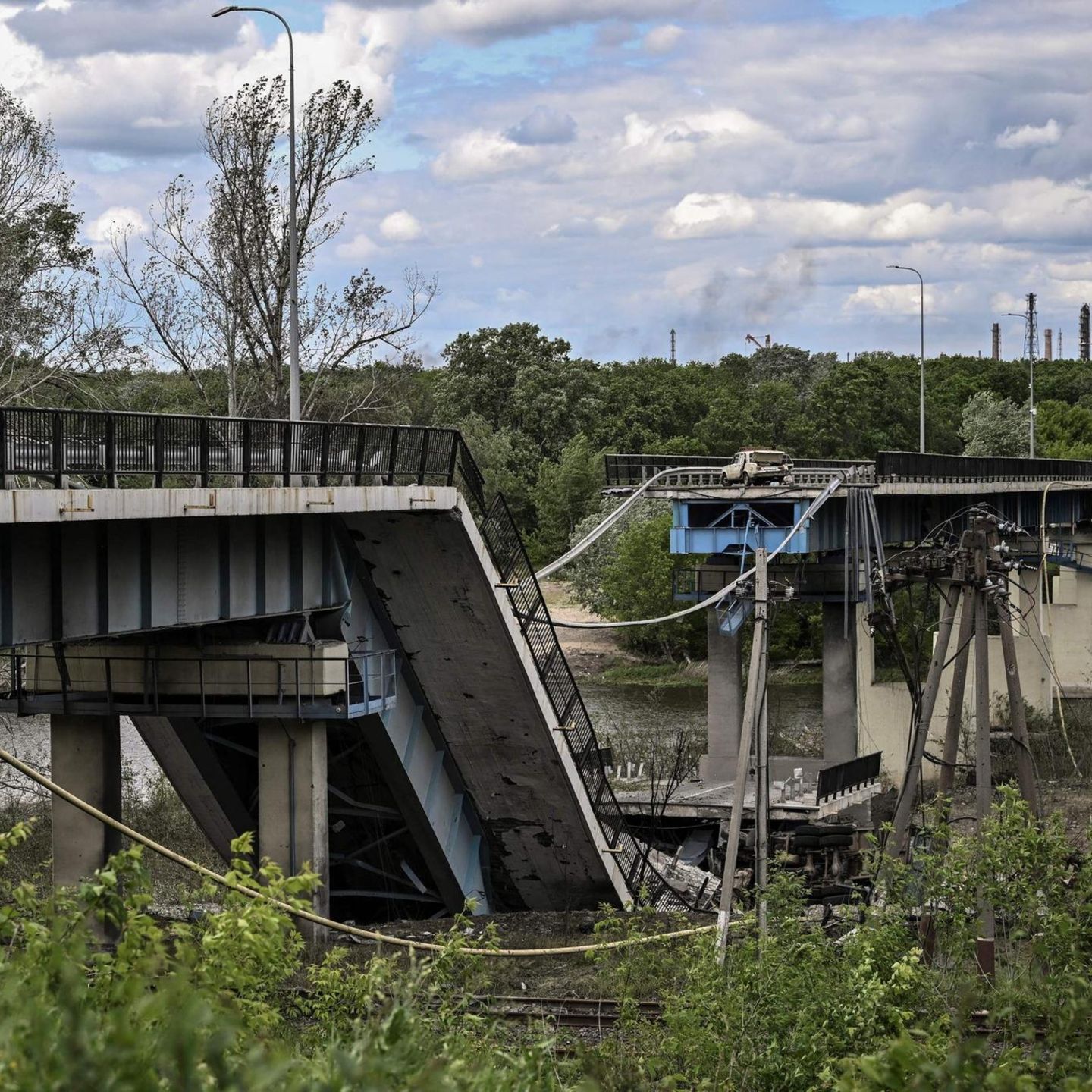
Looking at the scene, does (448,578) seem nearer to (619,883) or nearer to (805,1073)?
(619,883)

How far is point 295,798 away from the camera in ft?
65.3

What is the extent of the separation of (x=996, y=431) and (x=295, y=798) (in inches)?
3416

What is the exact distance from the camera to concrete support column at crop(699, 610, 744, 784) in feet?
131

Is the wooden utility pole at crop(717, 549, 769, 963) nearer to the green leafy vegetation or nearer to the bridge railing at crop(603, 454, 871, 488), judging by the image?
the green leafy vegetation

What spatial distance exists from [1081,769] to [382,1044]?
43915 mm

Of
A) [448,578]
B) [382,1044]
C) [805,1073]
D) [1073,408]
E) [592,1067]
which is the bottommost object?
[805,1073]

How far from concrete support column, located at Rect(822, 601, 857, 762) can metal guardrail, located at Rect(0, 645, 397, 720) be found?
24.7 m

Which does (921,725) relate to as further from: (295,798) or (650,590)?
(650,590)

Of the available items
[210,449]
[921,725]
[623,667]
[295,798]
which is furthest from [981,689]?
[623,667]

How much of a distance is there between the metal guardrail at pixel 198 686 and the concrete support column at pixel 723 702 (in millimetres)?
21462

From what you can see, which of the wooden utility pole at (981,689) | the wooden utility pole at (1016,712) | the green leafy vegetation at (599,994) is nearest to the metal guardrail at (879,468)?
the wooden utility pole at (1016,712)

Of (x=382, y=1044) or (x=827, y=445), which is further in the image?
(x=827, y=445)

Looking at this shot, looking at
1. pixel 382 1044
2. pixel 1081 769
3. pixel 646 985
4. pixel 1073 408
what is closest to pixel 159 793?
pixel 646 985

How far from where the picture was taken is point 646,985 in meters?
17.0
